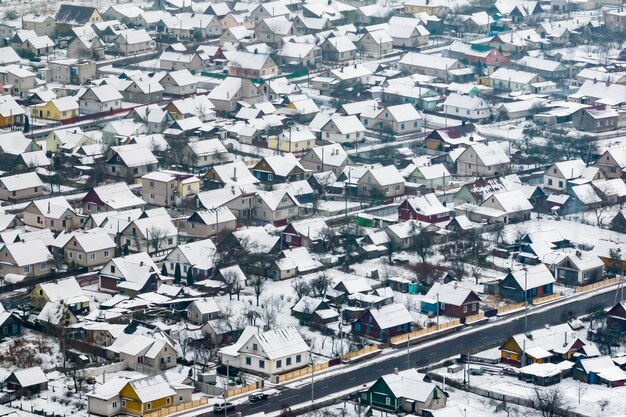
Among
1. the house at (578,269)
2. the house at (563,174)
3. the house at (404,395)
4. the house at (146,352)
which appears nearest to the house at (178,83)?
the house at (563,174)

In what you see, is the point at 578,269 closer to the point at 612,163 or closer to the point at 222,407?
the point at 612,163

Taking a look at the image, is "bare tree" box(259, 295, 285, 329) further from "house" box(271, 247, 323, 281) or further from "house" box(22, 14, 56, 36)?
"house" box(22, 14, 56, 36)

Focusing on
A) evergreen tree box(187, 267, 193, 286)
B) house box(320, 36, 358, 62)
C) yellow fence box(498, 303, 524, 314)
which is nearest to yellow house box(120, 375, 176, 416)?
evergreen tree box(187, 267, 193, 286)

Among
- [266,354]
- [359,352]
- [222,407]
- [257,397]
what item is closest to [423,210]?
[359,352]

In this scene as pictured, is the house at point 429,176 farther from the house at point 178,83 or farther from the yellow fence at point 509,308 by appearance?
the house at point 178,83

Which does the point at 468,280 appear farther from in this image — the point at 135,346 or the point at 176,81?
the point at 176,81

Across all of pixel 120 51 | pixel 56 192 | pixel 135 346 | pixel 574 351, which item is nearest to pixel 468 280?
pixel 574 351
